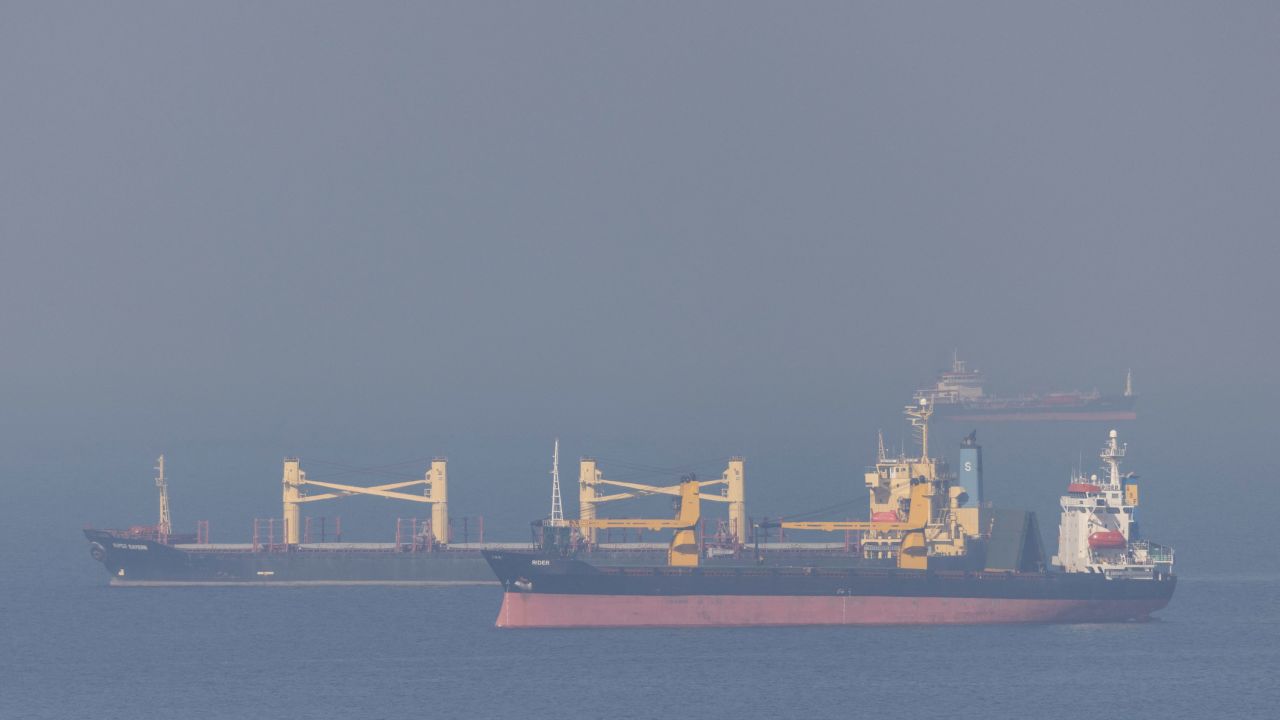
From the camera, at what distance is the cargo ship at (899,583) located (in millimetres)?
84000

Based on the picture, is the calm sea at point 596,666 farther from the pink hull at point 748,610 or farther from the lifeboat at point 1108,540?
the lifeboat at point 1108,540

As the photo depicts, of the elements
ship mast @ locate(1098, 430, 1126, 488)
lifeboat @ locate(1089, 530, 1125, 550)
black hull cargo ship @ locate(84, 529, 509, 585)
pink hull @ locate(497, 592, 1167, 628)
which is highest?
ship mast @ locate(1098, 430, 1126, 488)

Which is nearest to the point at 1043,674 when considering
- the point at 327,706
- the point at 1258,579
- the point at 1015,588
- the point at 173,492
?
the point at 1015,588

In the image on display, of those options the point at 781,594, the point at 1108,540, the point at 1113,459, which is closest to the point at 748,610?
the point at 781,594

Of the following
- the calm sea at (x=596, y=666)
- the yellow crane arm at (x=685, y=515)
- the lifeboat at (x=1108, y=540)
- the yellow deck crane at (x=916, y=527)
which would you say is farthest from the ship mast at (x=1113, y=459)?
the yellow crane arm at (x=685, y=515)

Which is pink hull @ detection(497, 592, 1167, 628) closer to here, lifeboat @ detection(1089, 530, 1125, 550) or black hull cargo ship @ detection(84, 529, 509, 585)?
lifeboat @ detection(1089, 530, 1125, 550)

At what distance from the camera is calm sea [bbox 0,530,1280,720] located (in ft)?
228

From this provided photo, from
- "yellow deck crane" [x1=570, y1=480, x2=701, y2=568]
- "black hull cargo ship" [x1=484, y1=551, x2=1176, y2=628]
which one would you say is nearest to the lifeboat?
"black hull cargo ship" [x1=484, y1=551, x2=1176, y2=628]

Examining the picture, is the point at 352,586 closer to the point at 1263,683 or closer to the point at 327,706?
the point at 327,706

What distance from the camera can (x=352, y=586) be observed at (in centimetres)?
10231

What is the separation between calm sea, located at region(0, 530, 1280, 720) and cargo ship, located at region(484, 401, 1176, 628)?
2.60 ft

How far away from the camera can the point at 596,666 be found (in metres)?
76.1

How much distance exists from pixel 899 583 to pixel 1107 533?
836 cm

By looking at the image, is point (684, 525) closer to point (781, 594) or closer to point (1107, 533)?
point (781, 594)
